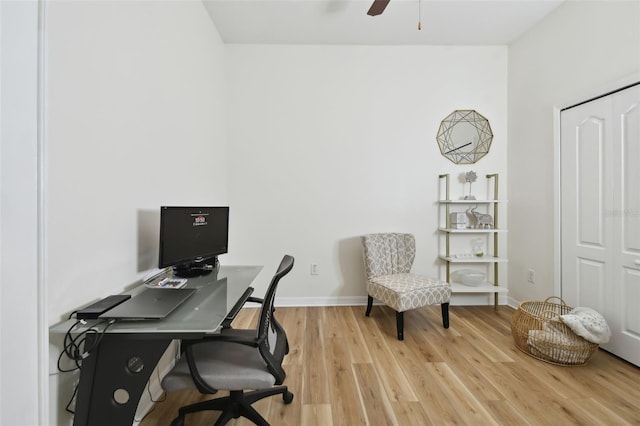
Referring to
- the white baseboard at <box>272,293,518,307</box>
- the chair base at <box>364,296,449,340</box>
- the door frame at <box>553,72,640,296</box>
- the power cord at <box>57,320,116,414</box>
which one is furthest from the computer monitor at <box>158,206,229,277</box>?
the door frame at <box>553,72,640,296</box>

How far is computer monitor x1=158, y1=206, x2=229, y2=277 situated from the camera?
1.66 m

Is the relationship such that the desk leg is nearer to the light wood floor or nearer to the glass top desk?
the glass top desk

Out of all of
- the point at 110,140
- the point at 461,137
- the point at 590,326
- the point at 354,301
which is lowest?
the point at 354,301

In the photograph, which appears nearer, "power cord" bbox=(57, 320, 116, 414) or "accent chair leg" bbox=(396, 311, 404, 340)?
"power cord" bbox=(57, 320, 116, 414)

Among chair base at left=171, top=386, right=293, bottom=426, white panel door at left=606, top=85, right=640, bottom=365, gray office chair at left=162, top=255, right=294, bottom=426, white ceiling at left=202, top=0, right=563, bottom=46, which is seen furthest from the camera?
white ceiling at left=202, top=0, right=563, bottom=46

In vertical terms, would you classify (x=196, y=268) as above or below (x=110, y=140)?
below

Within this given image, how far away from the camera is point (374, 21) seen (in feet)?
9.16

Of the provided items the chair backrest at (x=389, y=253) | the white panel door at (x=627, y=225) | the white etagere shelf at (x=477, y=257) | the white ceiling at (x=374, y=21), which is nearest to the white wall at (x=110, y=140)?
the white ceiling at (x=374, y=21)

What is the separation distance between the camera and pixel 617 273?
215 centimetres

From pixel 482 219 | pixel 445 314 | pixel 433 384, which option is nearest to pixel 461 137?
pixel 482 219

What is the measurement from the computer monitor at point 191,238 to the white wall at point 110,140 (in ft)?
0.54

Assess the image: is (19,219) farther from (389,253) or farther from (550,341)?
(550,341)

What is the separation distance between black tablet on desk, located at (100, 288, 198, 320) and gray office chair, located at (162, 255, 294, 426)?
0.63ft

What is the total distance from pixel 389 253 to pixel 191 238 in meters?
2.05
